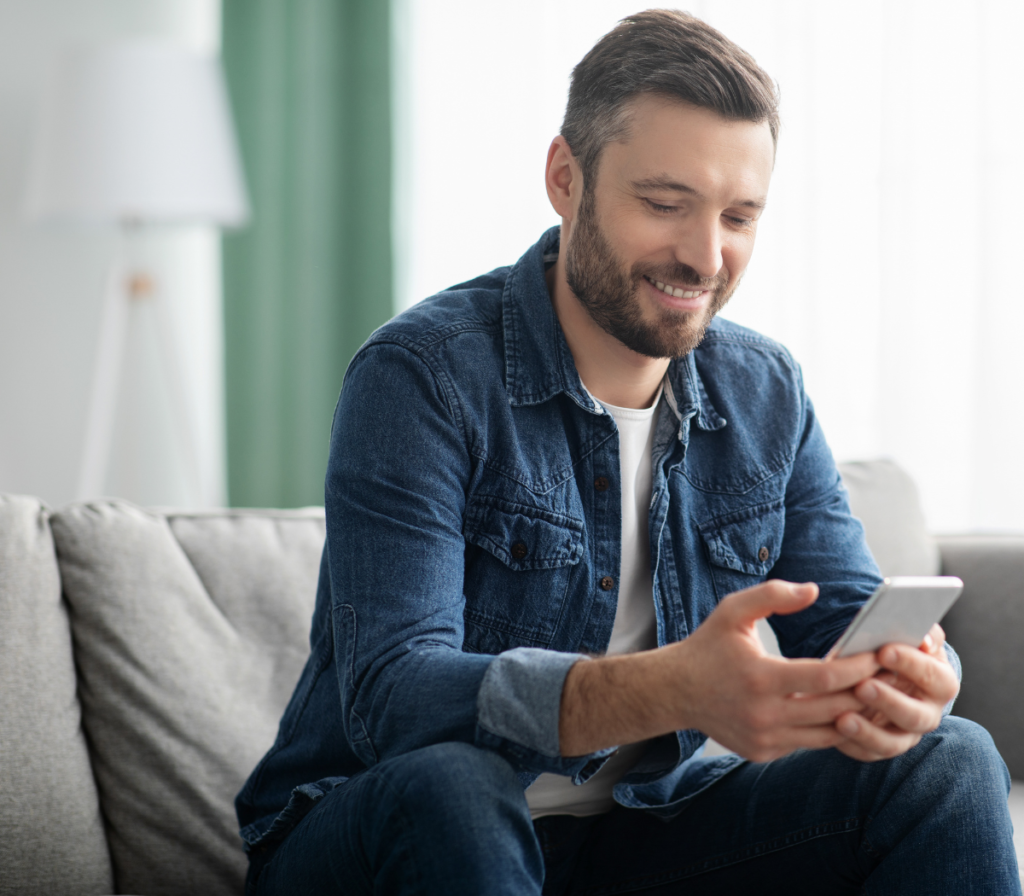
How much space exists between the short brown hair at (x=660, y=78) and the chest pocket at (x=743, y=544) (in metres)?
0.40

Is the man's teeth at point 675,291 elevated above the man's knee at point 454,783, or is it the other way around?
the man's teeth at point 675,291

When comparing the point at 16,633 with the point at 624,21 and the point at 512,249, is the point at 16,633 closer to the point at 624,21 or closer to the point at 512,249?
the point at 624,21

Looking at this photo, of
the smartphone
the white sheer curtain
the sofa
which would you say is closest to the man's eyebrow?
the smartphone

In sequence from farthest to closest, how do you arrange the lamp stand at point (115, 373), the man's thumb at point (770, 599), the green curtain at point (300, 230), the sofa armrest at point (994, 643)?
the green curtain at point (300, 230)
the lamp stand at point (115, 373)
the sofa armrest at point (994, 643)
the man's thumb at point (770, 599)

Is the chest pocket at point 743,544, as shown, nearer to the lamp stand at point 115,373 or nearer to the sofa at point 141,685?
the sofa at point 141,685

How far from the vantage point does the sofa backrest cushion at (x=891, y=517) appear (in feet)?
5.23

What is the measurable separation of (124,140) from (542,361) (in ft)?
5.63

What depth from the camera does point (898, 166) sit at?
2.18 m

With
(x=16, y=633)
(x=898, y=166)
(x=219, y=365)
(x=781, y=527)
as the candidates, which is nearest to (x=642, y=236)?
(x=781, y=527)

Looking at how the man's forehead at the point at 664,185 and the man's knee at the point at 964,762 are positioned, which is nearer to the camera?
the man's knee at the point at 964,762

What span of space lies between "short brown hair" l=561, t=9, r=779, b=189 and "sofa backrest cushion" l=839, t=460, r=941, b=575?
2.30 feet

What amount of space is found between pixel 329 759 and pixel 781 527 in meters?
0.55

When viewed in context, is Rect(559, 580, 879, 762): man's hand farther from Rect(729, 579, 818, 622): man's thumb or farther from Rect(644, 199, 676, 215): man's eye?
Rect(644, 199, 676, 215): man's eye


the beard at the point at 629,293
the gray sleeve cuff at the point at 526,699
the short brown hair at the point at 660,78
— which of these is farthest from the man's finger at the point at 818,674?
the short brown hair at the point at 660,78
